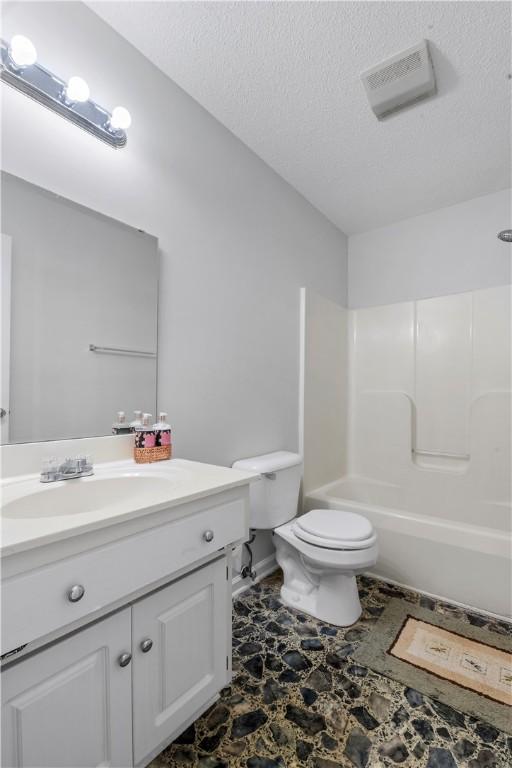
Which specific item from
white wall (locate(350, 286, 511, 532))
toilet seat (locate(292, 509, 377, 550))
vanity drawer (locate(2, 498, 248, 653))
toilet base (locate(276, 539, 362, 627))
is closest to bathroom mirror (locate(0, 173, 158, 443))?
vanity drawer (locate(2, 498, 248, 653))

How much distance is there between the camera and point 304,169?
2229 mm

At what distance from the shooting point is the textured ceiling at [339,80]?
52.5 inches

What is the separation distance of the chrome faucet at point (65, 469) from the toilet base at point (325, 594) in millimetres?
1185

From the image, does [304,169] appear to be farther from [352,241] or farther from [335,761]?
[335,761]

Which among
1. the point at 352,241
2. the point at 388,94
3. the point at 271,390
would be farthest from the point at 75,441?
the point at 352,241

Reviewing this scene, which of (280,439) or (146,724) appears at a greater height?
(280,439)

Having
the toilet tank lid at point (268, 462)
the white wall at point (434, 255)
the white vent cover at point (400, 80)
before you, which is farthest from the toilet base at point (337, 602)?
the white vent cover at point (400, 80)

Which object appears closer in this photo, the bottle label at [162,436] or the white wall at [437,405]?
the bottle label at [162,436]

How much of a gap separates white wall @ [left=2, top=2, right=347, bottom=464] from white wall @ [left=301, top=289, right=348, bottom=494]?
0.12 m

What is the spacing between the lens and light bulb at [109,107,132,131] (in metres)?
1.28

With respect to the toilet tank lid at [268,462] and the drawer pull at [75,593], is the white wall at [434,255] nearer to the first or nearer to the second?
the toilet tank lid at [268,462]

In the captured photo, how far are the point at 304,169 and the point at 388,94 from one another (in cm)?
67

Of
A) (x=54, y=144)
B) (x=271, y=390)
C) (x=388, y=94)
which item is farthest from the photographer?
(x=271, y=390)

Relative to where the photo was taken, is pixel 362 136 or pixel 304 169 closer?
pixel 362 136
